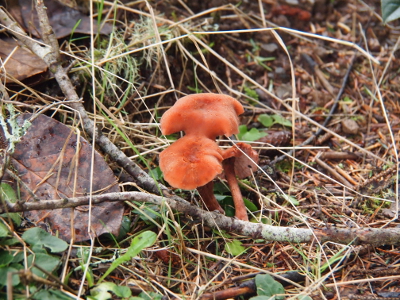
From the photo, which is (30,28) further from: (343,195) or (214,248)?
(343,195)

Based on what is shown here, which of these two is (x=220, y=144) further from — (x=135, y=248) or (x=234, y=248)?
(x=135, y=248)

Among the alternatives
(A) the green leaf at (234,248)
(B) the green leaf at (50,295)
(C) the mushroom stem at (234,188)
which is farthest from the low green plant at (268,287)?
(B) the green leaf at (50,295)

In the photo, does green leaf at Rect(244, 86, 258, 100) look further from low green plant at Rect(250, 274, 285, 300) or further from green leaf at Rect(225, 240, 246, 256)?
low green plant at Rect(250, 274, 285, 300)

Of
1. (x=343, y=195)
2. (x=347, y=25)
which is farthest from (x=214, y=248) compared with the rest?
(x=347, y=25)

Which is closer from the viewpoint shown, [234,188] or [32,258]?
[32,258]

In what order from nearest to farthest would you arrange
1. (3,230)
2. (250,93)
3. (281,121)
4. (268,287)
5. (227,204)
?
(3,230), (268,287), (227,204), (281,121), (250,93)

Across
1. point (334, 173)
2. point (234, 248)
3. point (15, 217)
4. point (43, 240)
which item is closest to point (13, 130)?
point (15, 217)
